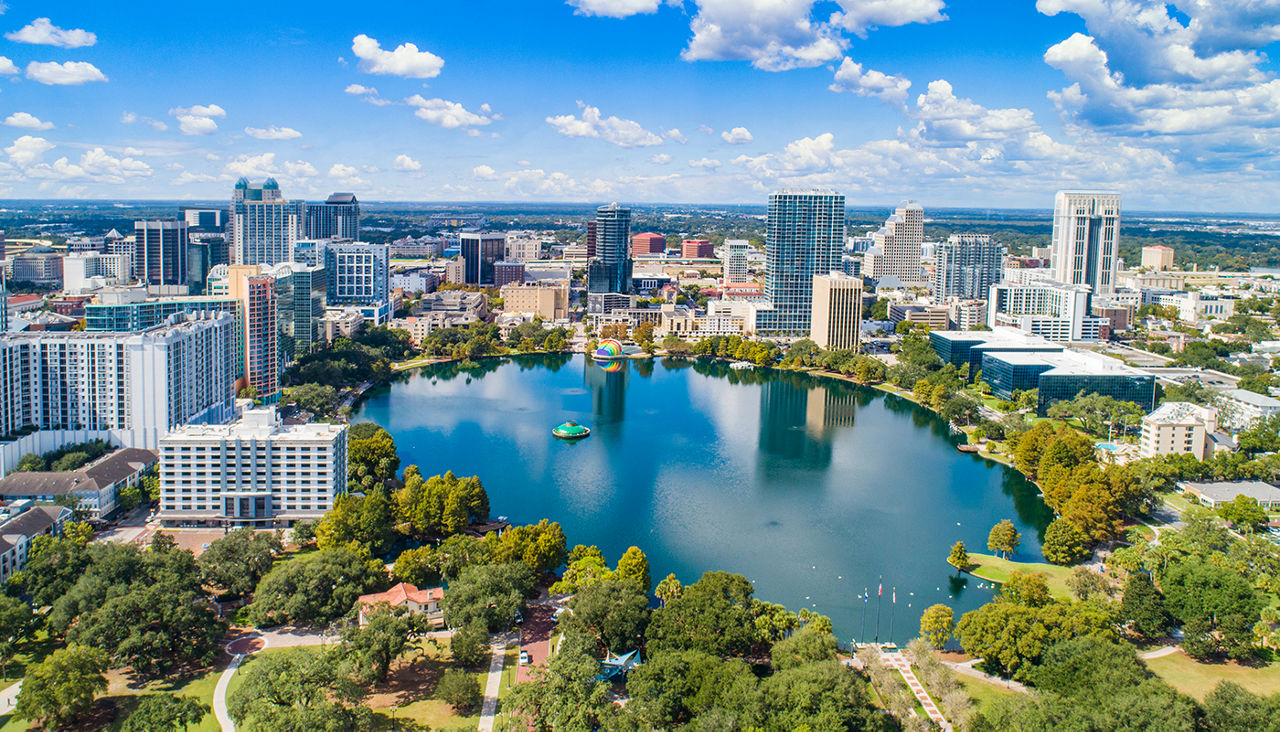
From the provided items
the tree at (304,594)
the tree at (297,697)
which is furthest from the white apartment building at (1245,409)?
the tree at (297,697)

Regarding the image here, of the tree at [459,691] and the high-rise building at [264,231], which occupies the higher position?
the high-rise building at [264,231]

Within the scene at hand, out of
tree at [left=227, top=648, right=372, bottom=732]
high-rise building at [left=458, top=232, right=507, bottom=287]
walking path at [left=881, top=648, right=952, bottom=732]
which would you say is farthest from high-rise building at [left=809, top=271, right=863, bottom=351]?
tree at [left=227, top=648, right=372, bottom=732]

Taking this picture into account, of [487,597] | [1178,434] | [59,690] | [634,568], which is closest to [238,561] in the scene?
[59,690]

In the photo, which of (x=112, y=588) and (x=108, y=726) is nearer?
(x=108, y=726)

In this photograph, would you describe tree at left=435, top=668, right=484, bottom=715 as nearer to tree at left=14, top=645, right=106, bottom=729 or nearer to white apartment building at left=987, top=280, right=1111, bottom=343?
tree at left=14, top=645, right=106, bottom=729

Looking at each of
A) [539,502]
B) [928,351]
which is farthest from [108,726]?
[928,351]

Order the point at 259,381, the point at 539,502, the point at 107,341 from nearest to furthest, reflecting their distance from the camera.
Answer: the point at 539,502
the point at 107,341
the point at 259,381

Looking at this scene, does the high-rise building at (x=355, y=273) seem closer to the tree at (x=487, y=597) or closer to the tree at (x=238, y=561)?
the tree at (x=238, y=561)

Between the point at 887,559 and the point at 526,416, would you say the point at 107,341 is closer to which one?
the point at 526,416
